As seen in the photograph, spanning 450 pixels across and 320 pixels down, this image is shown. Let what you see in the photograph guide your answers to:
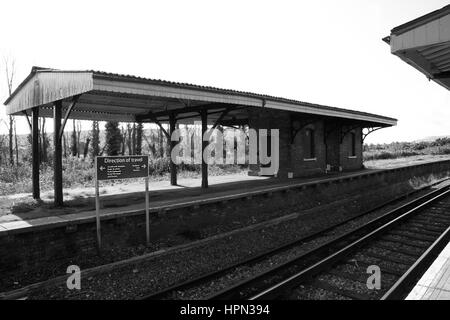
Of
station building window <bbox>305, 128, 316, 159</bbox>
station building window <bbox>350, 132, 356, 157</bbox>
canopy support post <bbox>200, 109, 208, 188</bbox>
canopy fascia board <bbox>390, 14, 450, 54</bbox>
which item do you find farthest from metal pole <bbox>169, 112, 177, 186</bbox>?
station building window <bbox>350, 132, 356, 157</bbox>

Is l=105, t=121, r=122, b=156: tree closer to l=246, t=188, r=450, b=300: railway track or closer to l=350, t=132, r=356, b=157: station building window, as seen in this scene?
l=350, t=132, r=356, b=157: station building window

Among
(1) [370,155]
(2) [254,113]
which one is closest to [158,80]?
(2) [254,113]

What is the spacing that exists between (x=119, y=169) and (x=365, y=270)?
5.78m

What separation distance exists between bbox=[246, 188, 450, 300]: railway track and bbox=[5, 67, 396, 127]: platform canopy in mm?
5223

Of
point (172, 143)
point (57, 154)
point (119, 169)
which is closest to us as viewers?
point (119, 169)

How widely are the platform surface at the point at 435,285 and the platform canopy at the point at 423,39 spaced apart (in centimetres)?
369

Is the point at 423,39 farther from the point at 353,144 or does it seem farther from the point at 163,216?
the point at 353,144

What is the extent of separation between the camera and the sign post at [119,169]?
716 centimetres

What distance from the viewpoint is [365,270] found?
263 inches

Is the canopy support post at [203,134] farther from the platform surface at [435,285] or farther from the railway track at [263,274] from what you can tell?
the platform surface at [435,285]

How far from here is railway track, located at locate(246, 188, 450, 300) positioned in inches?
220

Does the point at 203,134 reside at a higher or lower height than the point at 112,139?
lower

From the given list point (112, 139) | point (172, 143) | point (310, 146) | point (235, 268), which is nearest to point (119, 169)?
point (235, 268)
